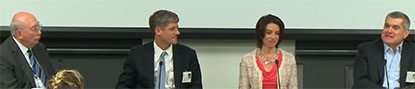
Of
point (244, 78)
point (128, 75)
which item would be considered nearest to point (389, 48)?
point (244, 78)

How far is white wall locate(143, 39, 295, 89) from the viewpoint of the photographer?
12.9 feet

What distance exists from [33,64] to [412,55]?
7.60 ft

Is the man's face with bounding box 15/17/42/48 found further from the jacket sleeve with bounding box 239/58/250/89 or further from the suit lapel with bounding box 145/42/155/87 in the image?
the jacket sleeve with bounding box 239/58/250/89

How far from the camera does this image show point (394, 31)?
3.23m

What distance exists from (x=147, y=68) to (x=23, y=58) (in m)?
0.73

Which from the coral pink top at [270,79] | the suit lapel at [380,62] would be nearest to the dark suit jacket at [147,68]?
the coral pink top at [270,79]

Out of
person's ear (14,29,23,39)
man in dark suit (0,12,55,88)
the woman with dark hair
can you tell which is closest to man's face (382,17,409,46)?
the woman with dark hair

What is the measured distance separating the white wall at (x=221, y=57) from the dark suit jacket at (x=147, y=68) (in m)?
0.59

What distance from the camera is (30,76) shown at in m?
2.91

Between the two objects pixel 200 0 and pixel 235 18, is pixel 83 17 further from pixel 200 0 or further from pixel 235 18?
pixel 235 18

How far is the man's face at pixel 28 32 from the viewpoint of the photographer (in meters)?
2.99

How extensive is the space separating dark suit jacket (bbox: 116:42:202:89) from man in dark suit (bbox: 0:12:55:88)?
18.6 inches

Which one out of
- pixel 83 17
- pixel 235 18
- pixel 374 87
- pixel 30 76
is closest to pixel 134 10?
pixel 83 17

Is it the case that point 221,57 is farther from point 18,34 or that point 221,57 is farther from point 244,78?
point 18,34
